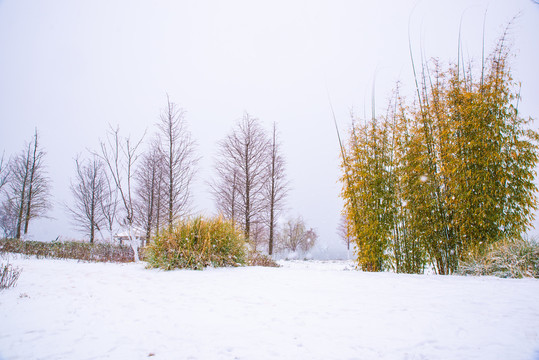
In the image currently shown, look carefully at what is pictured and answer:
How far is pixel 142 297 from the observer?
3230mm

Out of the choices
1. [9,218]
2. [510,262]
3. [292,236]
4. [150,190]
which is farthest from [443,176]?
[9,218]

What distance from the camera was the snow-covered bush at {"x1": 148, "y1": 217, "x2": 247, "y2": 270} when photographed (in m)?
5.23

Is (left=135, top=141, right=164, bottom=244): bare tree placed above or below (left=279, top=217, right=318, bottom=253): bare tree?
above

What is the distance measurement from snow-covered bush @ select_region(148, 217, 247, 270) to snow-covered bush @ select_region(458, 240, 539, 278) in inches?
186

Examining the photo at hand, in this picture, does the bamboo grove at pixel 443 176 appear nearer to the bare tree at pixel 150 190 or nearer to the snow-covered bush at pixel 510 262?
the snow-covered bush at pixel 510 262

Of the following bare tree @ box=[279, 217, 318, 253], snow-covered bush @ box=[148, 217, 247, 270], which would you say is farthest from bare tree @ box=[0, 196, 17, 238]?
bare tree @ box=[279, 217, 318, 253]

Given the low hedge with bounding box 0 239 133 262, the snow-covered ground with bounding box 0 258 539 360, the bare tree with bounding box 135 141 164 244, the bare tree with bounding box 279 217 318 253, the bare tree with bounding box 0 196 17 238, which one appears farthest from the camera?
the bare tree with bounding box 279 217 318 253

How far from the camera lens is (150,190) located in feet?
41.0

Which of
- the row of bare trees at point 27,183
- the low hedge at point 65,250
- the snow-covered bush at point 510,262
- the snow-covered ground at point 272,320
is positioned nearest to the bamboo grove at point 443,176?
the snow-covered bush at point 510,262

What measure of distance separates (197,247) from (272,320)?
3.43 meters

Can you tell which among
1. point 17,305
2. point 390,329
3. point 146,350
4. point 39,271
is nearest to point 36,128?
point 39,271

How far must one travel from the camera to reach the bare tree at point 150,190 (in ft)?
39.8

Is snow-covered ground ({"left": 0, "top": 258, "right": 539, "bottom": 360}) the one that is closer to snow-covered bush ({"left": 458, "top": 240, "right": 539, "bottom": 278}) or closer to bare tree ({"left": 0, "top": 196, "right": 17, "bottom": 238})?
snow-covered bush ({"left": 458, "top": 240, "right": 539, "bottom": 278})

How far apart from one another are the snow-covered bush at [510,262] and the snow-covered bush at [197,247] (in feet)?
15.5
